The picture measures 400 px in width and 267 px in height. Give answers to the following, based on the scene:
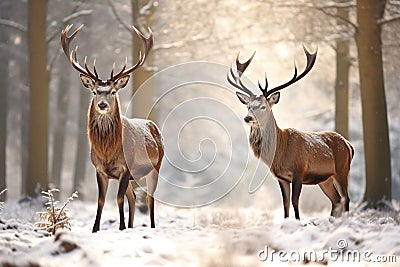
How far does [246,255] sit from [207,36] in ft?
35.7

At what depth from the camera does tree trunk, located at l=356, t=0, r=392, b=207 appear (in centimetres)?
1272

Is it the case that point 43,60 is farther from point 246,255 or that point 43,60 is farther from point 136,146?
point 246,255

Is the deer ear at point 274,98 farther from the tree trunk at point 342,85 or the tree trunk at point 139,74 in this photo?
the tree trunk at point 342,85

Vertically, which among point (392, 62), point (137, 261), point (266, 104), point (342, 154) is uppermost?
point (392, 62)

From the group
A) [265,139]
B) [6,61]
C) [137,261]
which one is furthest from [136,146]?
[6,61]

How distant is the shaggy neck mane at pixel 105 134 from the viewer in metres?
8.90

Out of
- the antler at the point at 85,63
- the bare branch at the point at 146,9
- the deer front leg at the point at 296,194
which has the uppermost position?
the bare branch at the point at 146,9

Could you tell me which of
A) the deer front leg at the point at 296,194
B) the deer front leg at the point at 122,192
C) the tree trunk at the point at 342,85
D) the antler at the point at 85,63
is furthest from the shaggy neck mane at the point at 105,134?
the tree trunk at the point at 342,85

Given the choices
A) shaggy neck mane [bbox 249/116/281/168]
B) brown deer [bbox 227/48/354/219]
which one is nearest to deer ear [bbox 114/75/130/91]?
brown deer [bbox 227/48/354/219]

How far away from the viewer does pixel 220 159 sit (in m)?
30.6

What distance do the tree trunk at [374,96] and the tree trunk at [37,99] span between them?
7.61m

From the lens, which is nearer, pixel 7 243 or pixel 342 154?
pixel 7 243

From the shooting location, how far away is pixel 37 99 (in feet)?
51.1

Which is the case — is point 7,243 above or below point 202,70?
below
